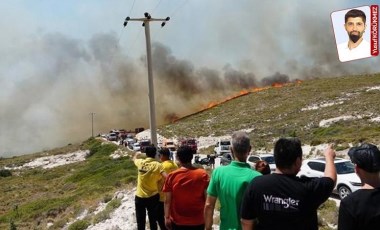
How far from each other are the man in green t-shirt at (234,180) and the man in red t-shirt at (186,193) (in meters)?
0.98

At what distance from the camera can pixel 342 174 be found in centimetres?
1518

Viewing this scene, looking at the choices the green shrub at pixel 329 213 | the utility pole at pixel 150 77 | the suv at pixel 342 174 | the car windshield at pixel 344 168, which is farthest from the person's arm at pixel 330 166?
the utility pole at pixel 150 77

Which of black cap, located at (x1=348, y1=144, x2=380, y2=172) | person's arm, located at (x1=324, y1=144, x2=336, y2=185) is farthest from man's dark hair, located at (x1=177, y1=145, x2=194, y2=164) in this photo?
black cap, located at (x1=348, y1=144, x2=380, y2=172)

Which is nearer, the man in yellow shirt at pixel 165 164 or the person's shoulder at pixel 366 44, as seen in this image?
the person's shoulder at pixel 366 44

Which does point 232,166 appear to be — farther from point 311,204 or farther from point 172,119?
point 172,119

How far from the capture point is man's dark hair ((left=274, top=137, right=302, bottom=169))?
3.79 metres

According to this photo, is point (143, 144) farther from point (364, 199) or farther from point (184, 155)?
point (364, 199)

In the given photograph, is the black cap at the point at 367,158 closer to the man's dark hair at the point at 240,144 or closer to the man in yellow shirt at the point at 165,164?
the man's dark hair at the point at 240,144

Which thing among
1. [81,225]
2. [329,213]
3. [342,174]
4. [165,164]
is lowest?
[81,225]

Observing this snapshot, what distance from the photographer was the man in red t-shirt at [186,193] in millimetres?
5844

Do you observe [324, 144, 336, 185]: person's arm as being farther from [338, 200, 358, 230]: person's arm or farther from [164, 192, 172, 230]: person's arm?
[164, 192, 172, 230]: person's arm

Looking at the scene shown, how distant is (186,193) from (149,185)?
207 centimetres

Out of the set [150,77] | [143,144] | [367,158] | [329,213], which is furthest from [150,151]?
[143,144]

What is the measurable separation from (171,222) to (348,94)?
8006 cm
